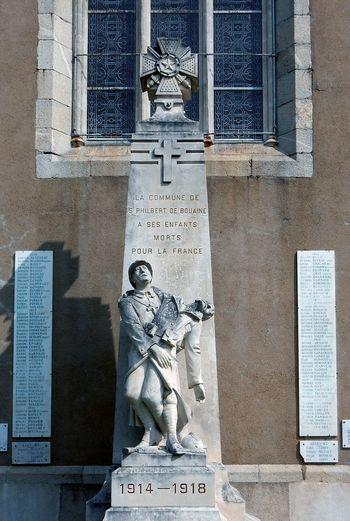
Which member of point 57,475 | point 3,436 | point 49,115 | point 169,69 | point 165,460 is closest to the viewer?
point 165,460

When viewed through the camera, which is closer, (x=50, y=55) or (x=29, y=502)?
(x=29, y=502)

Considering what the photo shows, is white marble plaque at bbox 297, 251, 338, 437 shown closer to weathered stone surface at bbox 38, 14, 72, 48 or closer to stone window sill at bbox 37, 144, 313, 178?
stone window sill at bbox 37, 144, 313, 178

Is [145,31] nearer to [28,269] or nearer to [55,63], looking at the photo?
[55,63]

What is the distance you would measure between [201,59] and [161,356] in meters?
3.91

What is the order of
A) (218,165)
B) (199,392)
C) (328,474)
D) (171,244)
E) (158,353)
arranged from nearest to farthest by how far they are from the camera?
1. (158,353)
2. (199,392)
3. (171,244)
4. (328,474)
5. (218,165)

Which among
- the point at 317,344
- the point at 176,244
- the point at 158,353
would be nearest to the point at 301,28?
the point at 176,244

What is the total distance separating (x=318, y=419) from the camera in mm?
11438

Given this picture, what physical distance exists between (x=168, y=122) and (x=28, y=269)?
2081 millimetres

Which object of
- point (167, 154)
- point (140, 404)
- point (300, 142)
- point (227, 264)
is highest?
point (300, 142)

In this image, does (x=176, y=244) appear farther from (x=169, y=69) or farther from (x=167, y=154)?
(x=169, y=69)

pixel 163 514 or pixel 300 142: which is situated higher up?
pixel 300 142

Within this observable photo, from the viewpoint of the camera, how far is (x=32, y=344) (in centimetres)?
1170

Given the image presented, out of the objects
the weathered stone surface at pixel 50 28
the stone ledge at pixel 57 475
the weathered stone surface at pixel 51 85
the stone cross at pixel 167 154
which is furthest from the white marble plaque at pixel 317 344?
the weathered stone surface at pixel 50 28

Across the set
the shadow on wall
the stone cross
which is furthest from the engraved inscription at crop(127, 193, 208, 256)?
the shadow on wall
